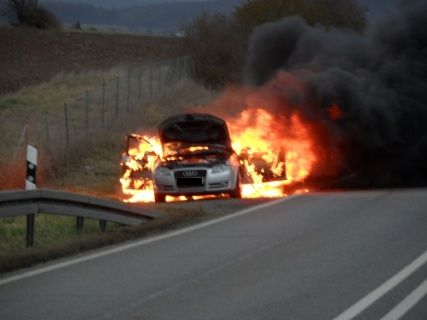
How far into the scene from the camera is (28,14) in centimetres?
8694

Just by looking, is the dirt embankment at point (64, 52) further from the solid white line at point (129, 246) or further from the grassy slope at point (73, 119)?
the solid white line at point (129, 246)

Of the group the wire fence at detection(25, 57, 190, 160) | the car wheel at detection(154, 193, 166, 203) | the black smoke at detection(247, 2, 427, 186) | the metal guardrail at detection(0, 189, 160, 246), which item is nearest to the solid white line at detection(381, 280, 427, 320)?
the metal guardrail at detection(0, 189, 160, 246)

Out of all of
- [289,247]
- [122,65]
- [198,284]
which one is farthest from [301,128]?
[122,65]

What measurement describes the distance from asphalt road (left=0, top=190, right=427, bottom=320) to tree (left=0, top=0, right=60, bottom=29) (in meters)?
70.5

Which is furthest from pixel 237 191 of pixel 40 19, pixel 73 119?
pixel 40 19

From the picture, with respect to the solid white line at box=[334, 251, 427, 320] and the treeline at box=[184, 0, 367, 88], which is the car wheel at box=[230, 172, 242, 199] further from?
the treeline at box=[184, 0, 367, 88]

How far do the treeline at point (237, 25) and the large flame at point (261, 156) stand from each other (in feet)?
71.3

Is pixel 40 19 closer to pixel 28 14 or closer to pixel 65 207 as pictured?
pixel 28 14

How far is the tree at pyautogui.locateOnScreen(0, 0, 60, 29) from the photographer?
281 feet

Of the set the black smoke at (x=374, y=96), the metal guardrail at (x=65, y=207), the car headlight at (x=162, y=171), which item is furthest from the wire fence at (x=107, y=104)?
the metal guardrail at (x=65, y=207)

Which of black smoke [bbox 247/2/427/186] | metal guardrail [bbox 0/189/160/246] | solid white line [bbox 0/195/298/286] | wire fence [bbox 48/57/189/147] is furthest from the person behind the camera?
wire fence [bbox 48/57/189/147]

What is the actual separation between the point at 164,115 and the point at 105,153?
7.99 m

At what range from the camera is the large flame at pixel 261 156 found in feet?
77.9

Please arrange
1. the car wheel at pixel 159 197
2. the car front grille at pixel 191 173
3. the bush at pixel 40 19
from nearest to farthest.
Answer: the car front grille at pixel 191 173 < the car wheel at pixel 159 197 < the bush at pixel 40 19
